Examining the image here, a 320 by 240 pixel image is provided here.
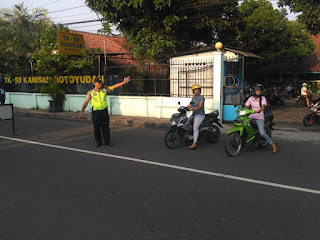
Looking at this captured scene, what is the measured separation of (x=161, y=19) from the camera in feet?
44.9

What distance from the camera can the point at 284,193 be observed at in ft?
13.6

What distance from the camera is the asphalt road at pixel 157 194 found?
315 cm

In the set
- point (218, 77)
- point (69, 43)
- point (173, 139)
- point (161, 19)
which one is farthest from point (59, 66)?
point (173, 139)

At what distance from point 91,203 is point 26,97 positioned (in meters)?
15.6

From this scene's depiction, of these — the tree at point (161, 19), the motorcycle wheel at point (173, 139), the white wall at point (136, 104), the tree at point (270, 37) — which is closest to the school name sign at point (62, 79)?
the white wall at point (136, 104)

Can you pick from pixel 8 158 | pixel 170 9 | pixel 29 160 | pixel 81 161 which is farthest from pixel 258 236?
pixel 170 9

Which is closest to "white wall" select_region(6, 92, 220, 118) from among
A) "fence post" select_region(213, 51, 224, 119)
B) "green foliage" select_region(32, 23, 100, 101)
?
"fence post" select_region(213, 51, 224, 119)

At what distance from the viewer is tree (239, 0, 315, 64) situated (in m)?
22.0

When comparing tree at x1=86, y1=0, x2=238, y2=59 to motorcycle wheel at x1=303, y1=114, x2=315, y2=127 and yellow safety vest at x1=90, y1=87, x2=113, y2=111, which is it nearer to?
motorcycle wheel at x1=303, y1=114, x2=315, y2=127

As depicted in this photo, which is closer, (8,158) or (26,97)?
(8,158)

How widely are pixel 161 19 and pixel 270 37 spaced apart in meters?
12.1

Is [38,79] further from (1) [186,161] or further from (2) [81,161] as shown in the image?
(1) [186,161]

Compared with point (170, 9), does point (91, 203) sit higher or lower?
lower

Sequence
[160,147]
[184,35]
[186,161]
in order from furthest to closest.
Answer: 1. [184,35]
2. [160,147]
3. [186,161]
